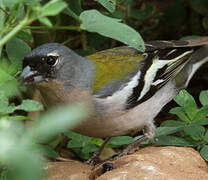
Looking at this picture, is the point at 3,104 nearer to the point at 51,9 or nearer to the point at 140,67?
the point at 51,9

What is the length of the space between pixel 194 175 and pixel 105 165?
0.61m

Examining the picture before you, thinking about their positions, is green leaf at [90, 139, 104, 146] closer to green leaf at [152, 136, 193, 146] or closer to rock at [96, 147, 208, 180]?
A: green leaf at [152, 136, 193, 146]

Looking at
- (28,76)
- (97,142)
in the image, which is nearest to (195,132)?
(97,142)

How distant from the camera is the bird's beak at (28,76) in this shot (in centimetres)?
276

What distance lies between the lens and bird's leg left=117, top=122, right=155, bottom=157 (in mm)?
3331

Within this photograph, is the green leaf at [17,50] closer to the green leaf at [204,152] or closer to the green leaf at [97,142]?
the green leaf at [97,142]

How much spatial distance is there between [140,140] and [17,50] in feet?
4.34

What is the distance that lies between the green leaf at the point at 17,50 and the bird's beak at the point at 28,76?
0.65 ft

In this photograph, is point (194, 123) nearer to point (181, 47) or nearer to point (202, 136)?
point (202, 136)

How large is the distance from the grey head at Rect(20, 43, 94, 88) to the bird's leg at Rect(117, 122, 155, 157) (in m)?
0.64

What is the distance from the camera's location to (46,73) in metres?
2.89

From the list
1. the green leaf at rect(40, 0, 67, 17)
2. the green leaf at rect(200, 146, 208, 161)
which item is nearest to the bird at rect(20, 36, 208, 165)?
the green leaf at rect(200, 146, 208, 161)

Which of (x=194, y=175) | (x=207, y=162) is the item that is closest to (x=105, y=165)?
(x=194, y=175)

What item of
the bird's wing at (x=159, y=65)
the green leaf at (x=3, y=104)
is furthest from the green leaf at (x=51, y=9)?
the bird's wing at (x=159, y=65)
